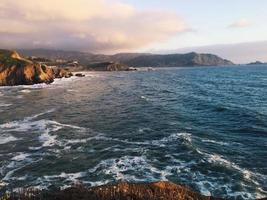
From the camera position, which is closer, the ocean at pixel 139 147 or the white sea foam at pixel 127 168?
the ocean at pixel 139 147

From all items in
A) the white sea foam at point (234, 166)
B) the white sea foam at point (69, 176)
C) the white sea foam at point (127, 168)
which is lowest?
the white sea foam at point (69, 176)

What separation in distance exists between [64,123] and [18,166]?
18264mm

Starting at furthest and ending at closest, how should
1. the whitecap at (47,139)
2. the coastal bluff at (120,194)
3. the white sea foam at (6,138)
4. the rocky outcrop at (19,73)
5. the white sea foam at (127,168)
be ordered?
the rocky outcrop at (19,73), the white sea foam at (6,138), the whitecap at (47,139), the white sea foam at (127,168), the coastal bluff at (120,194)

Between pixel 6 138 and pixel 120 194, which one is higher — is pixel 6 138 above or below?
below

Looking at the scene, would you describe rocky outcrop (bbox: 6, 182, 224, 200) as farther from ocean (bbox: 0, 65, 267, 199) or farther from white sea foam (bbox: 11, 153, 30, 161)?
white sea foam (bbox: 11, 153, 30, 161)

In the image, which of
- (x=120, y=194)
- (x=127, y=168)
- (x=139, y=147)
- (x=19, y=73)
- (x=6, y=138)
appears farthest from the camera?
(x=19, y=73)

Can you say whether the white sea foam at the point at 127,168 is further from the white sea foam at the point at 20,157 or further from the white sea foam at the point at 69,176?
the white sea foam at the point at 20,157

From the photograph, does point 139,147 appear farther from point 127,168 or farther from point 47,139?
point 47,139

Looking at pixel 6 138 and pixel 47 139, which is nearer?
pixel 47 139

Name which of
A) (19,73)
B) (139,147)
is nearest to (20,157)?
(139,147)

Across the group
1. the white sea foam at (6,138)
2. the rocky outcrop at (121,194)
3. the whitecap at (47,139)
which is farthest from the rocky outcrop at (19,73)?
the rocky outcrop at (121,194)

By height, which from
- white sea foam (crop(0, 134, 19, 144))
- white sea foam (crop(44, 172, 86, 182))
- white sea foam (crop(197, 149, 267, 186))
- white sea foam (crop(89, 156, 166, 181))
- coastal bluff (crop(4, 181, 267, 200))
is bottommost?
white sea foam (crop(0, 134, 19, 144))

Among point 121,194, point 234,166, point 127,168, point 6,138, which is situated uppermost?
point 121,194

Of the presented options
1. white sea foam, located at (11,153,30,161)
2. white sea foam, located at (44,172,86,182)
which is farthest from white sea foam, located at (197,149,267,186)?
white sea foam, located at (11,153,30,161)
